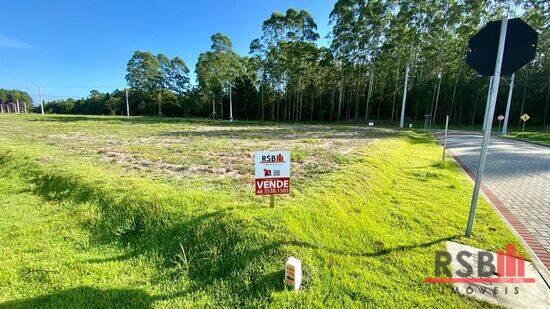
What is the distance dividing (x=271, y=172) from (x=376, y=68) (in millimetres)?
33252

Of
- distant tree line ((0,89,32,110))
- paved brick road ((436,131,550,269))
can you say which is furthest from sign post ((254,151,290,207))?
distant tree line ((0,89,32,110))

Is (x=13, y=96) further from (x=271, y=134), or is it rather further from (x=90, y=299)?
(x=90, y=299)

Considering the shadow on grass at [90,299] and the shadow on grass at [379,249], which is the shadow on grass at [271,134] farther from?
the shadow on grass at [90,299]

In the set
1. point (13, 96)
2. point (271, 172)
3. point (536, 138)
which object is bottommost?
point (536, 138)

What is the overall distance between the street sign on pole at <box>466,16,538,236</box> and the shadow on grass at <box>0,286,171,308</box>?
4201mm

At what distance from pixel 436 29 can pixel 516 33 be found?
104 ft

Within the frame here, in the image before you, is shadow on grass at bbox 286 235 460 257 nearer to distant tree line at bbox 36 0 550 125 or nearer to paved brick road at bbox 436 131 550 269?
paved brick road at bbox 436 131 550 269

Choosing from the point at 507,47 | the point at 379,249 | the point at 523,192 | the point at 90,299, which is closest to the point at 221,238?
the point at 90,299

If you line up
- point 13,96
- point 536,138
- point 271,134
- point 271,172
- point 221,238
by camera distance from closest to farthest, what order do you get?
point 221,238 → point 271,172 → point 271,134 → point 536,138 → point 13,96

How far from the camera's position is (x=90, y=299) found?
269 cm

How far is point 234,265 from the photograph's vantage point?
300 cm

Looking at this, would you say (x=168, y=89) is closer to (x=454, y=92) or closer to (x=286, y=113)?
(x=286, y=113)

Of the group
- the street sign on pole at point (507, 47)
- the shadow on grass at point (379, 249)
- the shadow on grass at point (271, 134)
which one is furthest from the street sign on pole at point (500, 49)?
the shadow on grass at point (271, 134)

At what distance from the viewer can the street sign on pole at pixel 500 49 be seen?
123 inches
